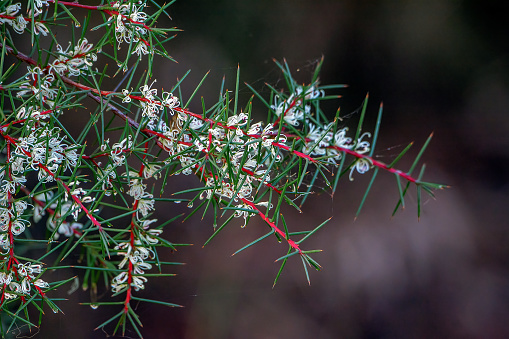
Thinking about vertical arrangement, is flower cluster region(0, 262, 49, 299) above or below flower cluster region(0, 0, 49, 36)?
below

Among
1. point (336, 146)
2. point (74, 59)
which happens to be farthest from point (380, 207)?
point (74, 59)

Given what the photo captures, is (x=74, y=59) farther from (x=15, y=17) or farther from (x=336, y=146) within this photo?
(x=336, y=146)

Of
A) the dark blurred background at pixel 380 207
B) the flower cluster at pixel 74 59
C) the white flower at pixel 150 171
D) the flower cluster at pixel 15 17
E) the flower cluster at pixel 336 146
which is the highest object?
the flower cluster at pixel 15 17

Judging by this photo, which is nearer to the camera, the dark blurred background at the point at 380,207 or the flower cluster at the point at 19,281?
the flower cluster at the point at 19,281

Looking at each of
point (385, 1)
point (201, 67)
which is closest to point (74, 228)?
point (201, 67)

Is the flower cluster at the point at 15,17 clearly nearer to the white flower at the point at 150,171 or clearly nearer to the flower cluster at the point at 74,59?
the flower cluster at the point at 74,59

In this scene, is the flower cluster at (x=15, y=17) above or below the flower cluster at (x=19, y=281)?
above

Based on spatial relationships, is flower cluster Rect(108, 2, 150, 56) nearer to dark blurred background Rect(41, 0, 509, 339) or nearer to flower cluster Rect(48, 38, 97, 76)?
flower cluster Rect(48, 38, 97, 76)

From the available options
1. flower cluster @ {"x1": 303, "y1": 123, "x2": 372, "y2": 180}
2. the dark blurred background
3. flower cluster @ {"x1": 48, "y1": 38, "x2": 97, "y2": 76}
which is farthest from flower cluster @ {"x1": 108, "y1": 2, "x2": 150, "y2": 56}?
the dark blurred background

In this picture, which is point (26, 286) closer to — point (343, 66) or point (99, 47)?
point (99, 47)

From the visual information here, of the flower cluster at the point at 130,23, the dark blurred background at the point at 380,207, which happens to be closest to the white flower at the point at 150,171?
the flower cluster at the point at 130,23
